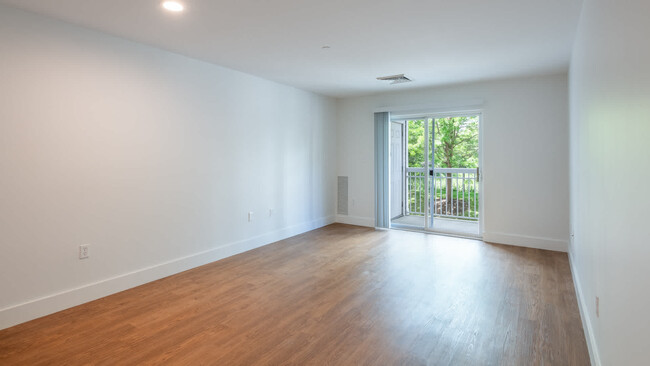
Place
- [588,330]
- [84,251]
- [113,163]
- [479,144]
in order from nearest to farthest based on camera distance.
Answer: [588,330]
[84,251]
[113,163]
[479,144]

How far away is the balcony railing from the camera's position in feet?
18.8

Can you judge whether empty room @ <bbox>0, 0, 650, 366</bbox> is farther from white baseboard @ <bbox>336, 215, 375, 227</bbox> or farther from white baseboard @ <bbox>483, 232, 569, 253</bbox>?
white baseboard @ <bbox>336, 215, 375, 227</bbox>

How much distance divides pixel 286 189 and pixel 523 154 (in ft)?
11.4

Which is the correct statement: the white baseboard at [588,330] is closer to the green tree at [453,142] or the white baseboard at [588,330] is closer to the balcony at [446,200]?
the balcony at [446,200]

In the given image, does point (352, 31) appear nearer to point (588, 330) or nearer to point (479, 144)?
point (588, 330)

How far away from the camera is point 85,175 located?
2963 millimetres

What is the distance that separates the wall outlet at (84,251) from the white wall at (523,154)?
15.8 feet

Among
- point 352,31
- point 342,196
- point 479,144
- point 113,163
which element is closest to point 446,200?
point 479,144

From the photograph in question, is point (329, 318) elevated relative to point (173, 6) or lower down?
lower down

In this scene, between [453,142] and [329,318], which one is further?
[453,142]

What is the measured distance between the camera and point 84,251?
9.75ft

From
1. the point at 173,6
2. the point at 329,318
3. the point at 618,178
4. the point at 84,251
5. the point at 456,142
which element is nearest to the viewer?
the point at 618,178

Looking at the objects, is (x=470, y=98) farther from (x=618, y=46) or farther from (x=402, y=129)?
(x=618, y=46)

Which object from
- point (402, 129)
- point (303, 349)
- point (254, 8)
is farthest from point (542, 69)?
point (303, 349)
